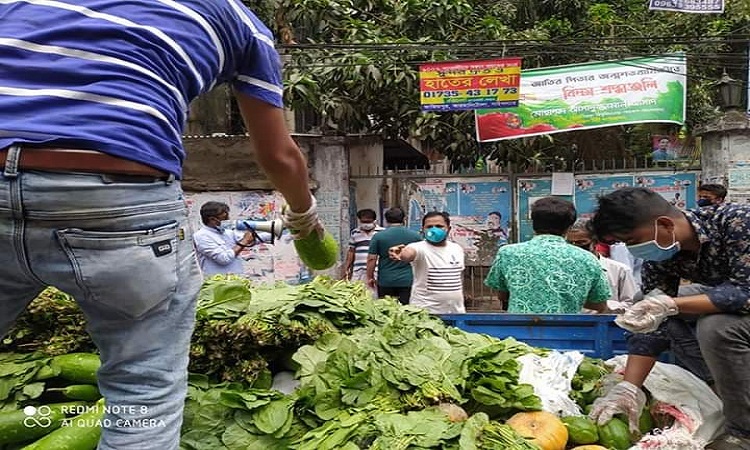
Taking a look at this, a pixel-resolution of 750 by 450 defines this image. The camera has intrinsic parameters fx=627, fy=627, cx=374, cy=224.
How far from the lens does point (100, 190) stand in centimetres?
109

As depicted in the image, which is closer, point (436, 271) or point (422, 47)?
point (436, 271)

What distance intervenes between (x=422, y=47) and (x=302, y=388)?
6.32m

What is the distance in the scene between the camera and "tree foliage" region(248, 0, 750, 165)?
837cm

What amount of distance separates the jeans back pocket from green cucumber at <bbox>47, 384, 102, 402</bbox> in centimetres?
111

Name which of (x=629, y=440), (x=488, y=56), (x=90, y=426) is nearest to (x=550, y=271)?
(x=629, y=440)

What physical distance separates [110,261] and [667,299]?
2.14 metres

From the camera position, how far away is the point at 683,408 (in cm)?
252

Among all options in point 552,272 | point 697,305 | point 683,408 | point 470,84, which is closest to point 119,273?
point 697,305

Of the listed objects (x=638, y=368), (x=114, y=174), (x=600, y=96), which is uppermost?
(x=600, y=96)

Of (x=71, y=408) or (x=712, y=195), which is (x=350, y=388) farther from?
(x=712, y=195)

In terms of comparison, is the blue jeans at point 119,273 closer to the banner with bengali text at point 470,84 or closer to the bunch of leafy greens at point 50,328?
the bunch of leafy greens at point 50,328

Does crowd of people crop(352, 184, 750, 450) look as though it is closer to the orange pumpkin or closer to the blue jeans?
the orange pumpkin

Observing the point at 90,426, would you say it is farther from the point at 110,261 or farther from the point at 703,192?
the point at 703,192

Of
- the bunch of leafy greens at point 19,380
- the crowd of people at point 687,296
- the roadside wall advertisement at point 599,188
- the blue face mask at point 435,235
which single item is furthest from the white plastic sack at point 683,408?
the roadside wall advertisement at point 599,188
